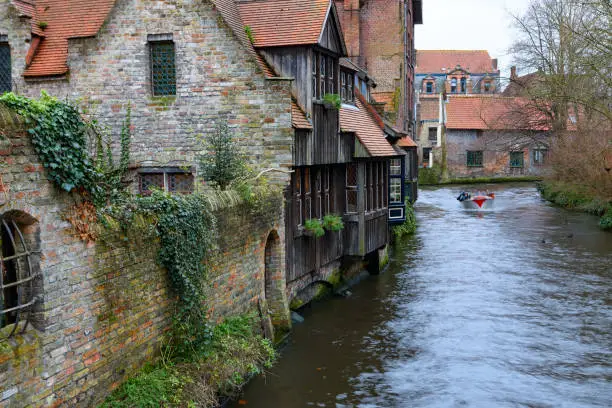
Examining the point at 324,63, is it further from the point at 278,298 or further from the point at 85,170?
the point at 85,170

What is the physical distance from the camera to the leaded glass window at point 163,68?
51.5 feet

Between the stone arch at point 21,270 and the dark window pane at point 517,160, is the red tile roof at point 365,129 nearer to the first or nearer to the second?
the stone arch at point 21,270

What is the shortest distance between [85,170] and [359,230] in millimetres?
11851

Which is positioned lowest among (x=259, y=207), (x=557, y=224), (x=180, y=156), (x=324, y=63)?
(x=557, y=224)

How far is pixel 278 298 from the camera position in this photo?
14.4 m

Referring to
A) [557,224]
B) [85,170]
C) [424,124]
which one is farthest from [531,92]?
[85,170]

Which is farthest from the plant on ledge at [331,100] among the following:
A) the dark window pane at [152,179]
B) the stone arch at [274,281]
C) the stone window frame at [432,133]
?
the stone window frame at [432,133]

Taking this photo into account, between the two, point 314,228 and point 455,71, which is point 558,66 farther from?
point 455,71

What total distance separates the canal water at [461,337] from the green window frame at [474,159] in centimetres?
3714

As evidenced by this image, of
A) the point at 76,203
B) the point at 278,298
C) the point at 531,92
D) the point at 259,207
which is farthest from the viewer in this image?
the point at 531,92

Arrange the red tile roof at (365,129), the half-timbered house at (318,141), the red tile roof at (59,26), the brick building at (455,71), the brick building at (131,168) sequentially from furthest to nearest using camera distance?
the brick building at (455,71)
the red tile roof at (365,129)
the red tile roof at (59,26)
the half-timbered house at (318,141)
the brick building at (131,168)

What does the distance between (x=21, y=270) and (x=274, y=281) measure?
767 centimetres

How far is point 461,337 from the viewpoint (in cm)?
1502

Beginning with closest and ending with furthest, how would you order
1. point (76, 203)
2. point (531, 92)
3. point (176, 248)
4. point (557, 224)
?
point (76, 203) → point (176, 248) → point (557, 224) → point (531, 92)
